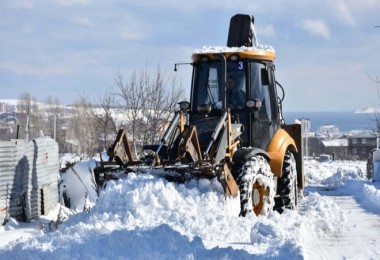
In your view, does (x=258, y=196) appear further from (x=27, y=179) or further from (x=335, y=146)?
(x=335, y=146)

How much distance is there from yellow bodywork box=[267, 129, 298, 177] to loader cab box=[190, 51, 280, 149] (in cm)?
13

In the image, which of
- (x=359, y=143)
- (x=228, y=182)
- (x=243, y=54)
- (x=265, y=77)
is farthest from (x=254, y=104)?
(x=359, y=143)

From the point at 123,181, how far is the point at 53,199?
5.74 meters

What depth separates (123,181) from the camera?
8.82 meters

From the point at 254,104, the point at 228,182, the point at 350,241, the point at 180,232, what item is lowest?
the point at 350,241

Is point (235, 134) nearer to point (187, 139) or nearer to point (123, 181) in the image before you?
point (187, 139)

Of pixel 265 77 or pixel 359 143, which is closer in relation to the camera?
pixel 265 77

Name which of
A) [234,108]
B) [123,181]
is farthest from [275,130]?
[123,181]

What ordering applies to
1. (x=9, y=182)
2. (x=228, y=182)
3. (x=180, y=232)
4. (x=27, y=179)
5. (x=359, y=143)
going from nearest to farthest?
(x=180, y=232), (x=228, y=182), (x=9, y=182), (x=27, y=179), (x=359, y=143)

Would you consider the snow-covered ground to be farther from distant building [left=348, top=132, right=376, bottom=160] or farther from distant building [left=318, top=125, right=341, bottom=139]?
distant building [left=318, top=125, right=341, bottom=139]

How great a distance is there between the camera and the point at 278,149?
1126 centimetres

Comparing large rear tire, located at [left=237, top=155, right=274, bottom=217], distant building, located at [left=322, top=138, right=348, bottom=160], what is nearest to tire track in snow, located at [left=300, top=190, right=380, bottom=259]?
large rear tire, located at [left=237, top=155, right=274, bottom=217]

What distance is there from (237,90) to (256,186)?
6.16 ft

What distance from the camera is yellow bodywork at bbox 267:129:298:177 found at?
10.9 m
